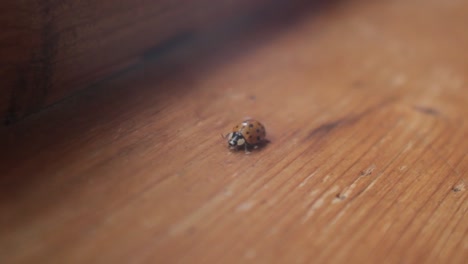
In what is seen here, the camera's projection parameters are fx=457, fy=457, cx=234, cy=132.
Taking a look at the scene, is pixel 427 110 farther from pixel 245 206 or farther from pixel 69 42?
pixel 69 42

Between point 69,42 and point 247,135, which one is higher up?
point 69,42

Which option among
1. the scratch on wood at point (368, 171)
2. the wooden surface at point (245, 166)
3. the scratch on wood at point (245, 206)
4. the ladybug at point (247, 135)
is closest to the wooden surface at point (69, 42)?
the wooden surface at point (245, 166)

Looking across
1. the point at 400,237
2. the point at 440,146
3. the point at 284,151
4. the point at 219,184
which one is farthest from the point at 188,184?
the point at 440,146

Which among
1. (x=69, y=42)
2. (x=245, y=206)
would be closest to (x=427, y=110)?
(x=245, y=206)

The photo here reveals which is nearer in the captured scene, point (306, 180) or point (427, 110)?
point (306, 180)

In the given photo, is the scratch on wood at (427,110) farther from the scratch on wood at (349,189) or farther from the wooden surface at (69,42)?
the wooden surface at (69,42)

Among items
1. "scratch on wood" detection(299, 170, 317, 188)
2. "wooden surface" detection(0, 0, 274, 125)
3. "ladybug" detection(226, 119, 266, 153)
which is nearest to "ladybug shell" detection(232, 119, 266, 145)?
"ladybug" detection(226, 119, 266, 153)
